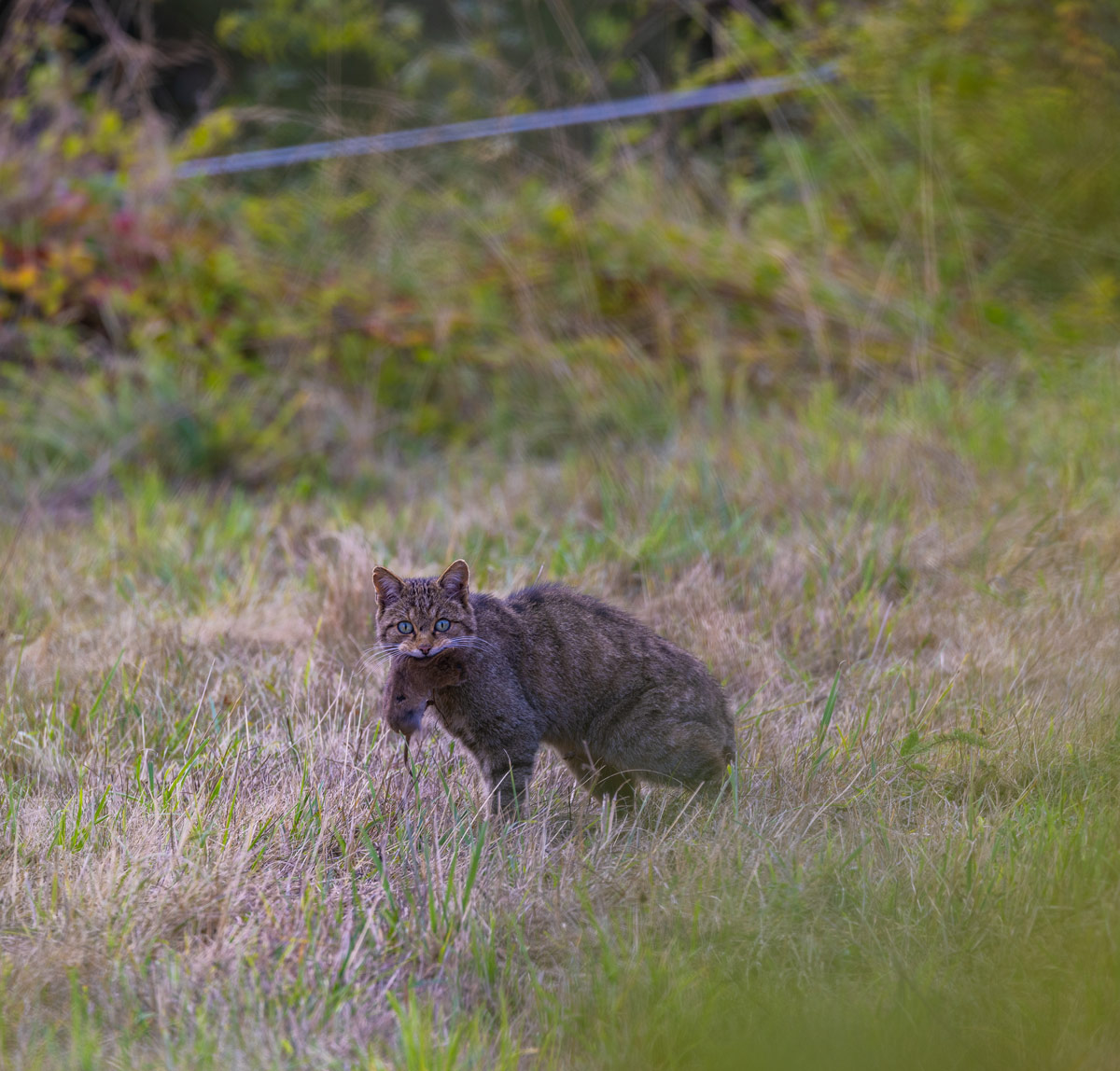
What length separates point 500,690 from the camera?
2791mm

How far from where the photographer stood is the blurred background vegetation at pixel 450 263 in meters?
6.23

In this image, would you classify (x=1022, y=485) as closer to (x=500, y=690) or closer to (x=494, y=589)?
(x=494, y=589)

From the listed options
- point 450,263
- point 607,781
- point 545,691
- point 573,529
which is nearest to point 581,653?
point 545,691

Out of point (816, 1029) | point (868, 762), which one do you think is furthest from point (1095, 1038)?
point (868, 762)

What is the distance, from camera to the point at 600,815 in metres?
2.71

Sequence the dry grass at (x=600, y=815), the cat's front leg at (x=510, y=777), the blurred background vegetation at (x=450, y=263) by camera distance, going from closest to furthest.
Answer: the dry grass at (x=600, y=815), the cat's front leg at (x=510, y=777), the blurred background vegetation at (x=450, y=263)

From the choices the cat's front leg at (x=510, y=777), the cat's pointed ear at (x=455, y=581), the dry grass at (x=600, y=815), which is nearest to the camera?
the dry grass at (x=600, y=815)

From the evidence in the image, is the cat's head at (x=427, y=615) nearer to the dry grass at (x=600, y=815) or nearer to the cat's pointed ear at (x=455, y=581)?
the cat's pointed ear at (x=455, y=581)

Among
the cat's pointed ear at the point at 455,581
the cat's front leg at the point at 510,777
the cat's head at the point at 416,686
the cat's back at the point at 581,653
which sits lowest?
the cat's front leg at the point at 510,777

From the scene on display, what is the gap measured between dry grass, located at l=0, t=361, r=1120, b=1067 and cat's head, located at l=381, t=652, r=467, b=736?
0.12 metres

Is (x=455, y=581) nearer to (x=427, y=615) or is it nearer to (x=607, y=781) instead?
(x=427, y=615)

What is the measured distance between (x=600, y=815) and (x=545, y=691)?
313 millimetres

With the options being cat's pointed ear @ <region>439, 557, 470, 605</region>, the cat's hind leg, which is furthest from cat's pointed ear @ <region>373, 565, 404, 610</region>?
Result: the cat's hind leg

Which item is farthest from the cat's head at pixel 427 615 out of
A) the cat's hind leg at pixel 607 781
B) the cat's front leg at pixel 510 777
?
the cat's hind leg at pixel 607 781
